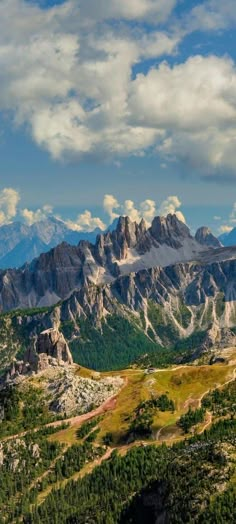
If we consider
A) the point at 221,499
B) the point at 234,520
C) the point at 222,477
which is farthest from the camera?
the point at 222,477

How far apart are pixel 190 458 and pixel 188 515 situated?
30.8 metres

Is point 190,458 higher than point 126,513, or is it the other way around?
point 190,458

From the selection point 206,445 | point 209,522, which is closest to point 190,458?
point 206,445

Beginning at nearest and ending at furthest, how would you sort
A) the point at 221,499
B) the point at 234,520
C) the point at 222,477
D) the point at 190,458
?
the point at 234,520, the point at 221,499, the point at 222,477, the point at 190,458

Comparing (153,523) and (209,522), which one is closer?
(209,522)

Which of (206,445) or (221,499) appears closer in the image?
(221,499)

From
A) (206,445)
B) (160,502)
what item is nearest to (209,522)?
(160,502)

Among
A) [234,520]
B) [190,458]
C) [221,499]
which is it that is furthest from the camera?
[190,458]

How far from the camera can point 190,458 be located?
189125 mm

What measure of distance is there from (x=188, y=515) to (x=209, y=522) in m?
8.33

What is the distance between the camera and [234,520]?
150 meters

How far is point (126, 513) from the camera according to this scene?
19638 cm

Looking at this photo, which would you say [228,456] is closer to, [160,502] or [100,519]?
[160,502]

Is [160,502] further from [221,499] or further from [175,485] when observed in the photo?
[221,499]
